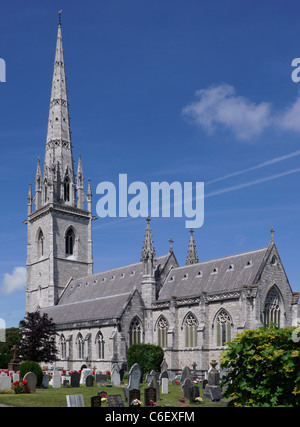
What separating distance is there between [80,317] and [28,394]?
27.3 metres

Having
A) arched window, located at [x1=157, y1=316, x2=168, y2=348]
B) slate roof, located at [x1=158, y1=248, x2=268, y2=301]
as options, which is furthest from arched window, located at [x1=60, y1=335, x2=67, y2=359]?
slate roof, located at [x1=158, y1=248, x2=268, y2=301]

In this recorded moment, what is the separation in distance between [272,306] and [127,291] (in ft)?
53.4

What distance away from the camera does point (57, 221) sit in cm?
6575

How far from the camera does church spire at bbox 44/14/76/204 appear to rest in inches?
2689

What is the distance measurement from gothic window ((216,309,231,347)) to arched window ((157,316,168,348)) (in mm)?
6266

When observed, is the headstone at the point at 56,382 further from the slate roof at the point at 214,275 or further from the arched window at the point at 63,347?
the arched window at the point at 63,347

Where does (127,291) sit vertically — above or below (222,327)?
above

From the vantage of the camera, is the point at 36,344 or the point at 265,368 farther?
the point at 36,344

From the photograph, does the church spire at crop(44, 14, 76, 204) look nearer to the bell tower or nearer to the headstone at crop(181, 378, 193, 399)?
the bell tower

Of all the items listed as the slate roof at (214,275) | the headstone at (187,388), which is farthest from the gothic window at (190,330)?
the headstone at (187,388)

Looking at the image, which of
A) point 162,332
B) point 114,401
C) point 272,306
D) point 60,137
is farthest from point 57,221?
point 114,401

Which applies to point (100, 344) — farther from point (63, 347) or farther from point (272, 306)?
point (272, 306)
